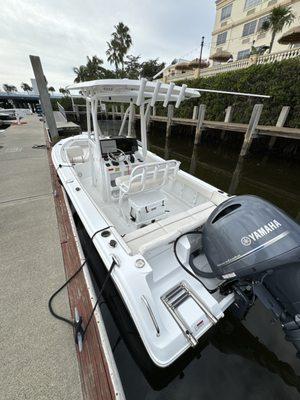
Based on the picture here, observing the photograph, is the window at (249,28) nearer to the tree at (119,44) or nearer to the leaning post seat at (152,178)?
the tree at (119,44)

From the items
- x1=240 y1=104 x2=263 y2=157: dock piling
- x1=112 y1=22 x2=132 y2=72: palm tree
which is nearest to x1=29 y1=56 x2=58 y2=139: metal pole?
x1=240 y1=104 x2=263 y2=157: dock piling

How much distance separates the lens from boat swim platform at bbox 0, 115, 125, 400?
45.6 inches

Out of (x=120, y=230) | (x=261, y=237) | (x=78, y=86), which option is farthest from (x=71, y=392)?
(x=78, y=86)

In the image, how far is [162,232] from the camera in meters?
1.76

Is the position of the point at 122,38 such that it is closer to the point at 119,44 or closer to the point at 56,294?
the point at 119,44

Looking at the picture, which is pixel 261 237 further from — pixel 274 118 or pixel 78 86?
pixel 274 118

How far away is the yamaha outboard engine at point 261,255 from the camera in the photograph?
1211 mm

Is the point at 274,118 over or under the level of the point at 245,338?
over

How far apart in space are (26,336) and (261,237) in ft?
6.19

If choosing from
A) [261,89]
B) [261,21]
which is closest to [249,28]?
[261,21]

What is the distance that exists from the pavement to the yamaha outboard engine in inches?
51.9

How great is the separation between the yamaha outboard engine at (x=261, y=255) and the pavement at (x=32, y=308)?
4.33 ft

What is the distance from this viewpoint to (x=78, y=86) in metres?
2.53

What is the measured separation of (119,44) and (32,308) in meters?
33.0
